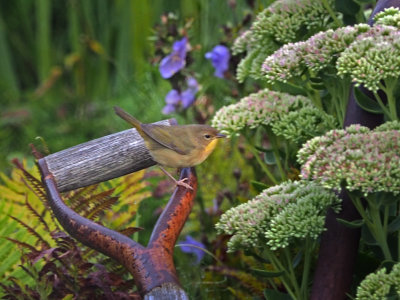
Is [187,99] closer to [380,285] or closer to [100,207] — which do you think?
[100,207]

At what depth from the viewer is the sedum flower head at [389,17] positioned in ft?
6.21

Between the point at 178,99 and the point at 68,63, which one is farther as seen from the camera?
the point at 68,63

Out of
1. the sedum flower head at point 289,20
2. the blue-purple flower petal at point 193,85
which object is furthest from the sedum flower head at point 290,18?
the blue-purple flower petal at point 193,85

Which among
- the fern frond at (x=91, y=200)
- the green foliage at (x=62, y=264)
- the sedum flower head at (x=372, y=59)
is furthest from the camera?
the fern frond at (x=91, y=200)

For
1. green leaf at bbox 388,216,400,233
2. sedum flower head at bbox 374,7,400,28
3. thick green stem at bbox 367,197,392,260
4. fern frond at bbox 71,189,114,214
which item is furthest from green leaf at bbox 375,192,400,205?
fern frond at bbox 71,189,114,214

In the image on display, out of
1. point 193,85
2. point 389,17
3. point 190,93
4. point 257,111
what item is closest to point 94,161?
point 257,111

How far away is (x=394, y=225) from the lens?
1807 mm

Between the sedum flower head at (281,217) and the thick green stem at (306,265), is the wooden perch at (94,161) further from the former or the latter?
the thick green stem at (306,265)

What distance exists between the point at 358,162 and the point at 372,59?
0.25 m

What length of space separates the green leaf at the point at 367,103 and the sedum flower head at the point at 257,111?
29cm

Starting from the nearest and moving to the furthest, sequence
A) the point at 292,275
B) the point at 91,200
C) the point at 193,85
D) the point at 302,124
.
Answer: the point at 292,275 < the point at 302,124 < the point at 91,200 < the point at 193,85

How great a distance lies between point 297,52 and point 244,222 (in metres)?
0.43

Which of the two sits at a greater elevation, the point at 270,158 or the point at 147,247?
the point at 147,247

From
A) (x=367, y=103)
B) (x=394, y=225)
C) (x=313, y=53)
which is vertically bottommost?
(x=394, y=225)
